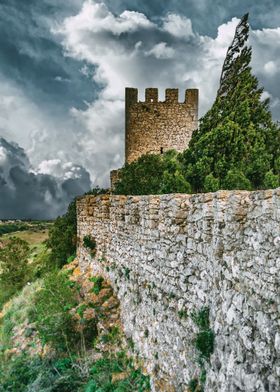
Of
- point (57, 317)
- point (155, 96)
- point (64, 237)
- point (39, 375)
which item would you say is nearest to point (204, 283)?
point (39, 375)

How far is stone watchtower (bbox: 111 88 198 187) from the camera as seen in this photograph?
1144 inches

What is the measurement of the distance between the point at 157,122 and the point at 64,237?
13.2 metres

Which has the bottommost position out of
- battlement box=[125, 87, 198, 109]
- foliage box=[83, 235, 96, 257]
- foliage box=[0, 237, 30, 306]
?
foliage box=[0, 237, 30, 306]

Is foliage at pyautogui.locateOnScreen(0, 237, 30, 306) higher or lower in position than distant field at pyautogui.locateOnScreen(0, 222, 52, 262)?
higher

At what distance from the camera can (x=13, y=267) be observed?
69.9 ft

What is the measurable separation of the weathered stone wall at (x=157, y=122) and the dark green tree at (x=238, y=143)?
38.4 ft

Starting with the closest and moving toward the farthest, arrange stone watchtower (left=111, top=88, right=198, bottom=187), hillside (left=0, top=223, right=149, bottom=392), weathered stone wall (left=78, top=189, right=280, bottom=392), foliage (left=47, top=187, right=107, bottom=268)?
weathered stone wall (left=78, top=189, right=280, bottom=392), hillside (left=0, top=223, right=149, bottom=392), foliage (left=47, top=187, right=107, bottom=268), stone watchtower (left=111, top=88, right=198, bottom=187)

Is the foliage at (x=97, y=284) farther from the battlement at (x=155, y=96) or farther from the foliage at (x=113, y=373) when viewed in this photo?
the battlement at (x=155, y=96)

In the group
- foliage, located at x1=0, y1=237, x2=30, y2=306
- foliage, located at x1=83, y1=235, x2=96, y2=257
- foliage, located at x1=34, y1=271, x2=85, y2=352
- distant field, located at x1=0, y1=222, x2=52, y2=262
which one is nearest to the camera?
foliage, located at x1=34, y1=271, x2=85, y2=352

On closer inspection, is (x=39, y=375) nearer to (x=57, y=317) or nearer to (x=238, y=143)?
(x=57, y=317)

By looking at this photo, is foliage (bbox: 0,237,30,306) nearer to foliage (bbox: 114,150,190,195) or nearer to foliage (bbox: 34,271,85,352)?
foliage (bbox: 114,150,190,195)

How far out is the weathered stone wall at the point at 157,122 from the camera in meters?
29.1

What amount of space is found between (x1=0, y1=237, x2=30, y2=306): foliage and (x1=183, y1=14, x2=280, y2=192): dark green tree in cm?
986

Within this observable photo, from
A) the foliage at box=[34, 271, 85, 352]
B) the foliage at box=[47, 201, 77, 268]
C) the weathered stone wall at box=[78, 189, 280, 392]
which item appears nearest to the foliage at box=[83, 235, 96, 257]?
the foliage at box=[34, 271, 85, 352]
